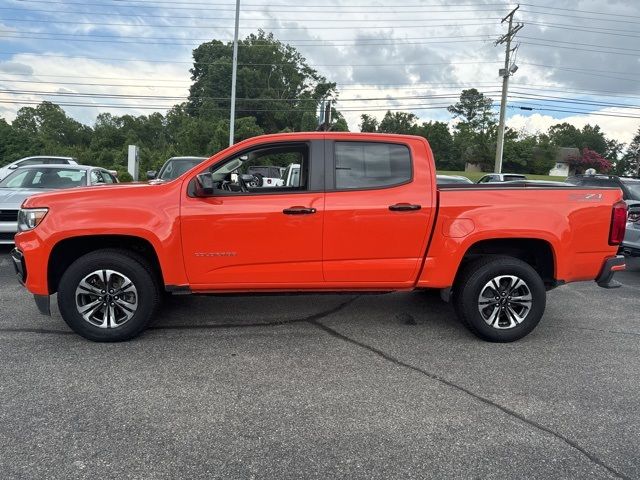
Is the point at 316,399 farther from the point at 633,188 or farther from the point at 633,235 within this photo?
the point at 633,188

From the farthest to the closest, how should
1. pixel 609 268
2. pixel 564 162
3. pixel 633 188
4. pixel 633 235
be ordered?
pixel 564 162, pixel 633 188, pixel 633 235, pixel 609 268

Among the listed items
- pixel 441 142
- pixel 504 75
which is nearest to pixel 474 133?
pixel 441 142

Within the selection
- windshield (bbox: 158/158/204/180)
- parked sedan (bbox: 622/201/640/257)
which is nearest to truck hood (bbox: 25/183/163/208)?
parked sedan (bbox: 622/201/640/257)

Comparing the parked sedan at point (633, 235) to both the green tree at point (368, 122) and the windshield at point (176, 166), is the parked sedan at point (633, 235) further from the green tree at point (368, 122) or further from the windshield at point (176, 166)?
the green tree at point (368, 122)

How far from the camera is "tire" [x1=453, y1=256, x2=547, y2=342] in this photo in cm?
457

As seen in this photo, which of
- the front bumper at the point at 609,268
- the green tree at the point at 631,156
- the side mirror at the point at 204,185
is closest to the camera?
the side mirror at the point at 204,185

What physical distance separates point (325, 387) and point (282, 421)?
57 cm

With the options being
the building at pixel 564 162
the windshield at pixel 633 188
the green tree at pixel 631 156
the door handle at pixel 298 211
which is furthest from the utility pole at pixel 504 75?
the green tree at pixel 631 156

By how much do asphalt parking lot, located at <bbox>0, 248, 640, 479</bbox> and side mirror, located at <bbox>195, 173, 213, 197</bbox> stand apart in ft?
4.64

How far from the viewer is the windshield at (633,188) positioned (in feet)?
27.8

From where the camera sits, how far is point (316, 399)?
347 cm

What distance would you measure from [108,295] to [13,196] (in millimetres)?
5006

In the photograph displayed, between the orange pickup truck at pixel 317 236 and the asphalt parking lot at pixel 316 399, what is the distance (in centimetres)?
50

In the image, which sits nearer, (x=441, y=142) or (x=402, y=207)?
(x=402, y=207)
